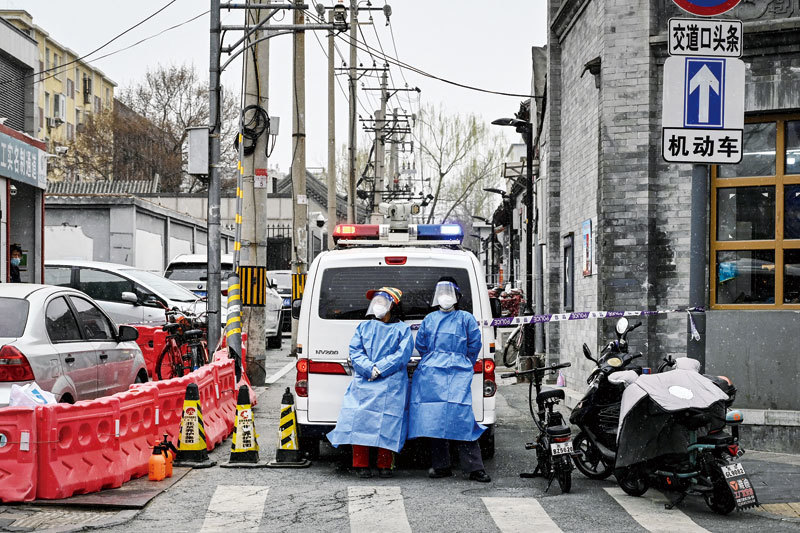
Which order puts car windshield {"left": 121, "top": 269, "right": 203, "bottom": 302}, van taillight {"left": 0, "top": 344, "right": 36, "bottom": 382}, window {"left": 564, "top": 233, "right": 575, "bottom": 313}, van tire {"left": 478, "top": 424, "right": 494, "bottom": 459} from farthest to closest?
car windshield {"left": 121, "top": 269, "right": 203, "bottom": 302}, window {"left": 564, "top": 233, "right": 575, "bottom": 313}, van tire {"left": 478, "top": 424, "right": 494, "bottom": 459}, van taillight {"left": 0, "top": 344, "right": 36, "bottom": 382}

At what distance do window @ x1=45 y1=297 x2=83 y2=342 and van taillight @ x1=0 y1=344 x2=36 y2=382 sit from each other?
25.4 inches

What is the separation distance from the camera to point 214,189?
50.6 feet

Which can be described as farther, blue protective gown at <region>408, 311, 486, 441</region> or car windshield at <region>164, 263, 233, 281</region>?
car windshield at <region>164, 263, 233, 281</region>

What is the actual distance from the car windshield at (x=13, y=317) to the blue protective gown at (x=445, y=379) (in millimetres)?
3291

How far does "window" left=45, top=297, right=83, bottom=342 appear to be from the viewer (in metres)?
8.88

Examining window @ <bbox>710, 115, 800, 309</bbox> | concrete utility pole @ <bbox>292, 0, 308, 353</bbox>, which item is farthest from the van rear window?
concrete utility pole @ <bbox>292, 0, 308, 353</bbox>

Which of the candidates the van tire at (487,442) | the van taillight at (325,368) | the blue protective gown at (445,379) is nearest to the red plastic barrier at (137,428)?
the van taillight at (325,368)

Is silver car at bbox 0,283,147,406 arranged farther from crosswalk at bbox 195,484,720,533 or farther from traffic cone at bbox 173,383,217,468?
crosswalk at bbox 195,484,720,533

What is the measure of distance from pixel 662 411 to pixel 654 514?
747 millimetres

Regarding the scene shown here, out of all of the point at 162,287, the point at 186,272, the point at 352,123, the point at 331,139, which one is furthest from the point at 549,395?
the point at 352,123

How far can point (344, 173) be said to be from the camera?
73438mm

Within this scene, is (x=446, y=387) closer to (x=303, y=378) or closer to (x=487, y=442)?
(x=487, y=442)

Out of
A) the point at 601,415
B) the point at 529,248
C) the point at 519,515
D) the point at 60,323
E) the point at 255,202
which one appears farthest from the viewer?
the point at 529,248

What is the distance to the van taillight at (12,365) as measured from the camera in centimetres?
803
